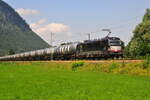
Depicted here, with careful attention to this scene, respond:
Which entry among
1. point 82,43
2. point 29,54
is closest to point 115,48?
point 82,43

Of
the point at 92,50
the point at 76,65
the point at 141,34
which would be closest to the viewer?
the point at 76,65

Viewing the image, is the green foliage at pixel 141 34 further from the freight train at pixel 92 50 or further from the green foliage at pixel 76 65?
the green foliage at pixel 76 65

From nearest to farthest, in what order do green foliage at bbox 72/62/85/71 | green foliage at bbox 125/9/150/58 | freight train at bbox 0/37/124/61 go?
green foliage at bbox 72/62/85/71, freight train at bbox 0/37/124/61, green foliage at bbox 125/9/150/58

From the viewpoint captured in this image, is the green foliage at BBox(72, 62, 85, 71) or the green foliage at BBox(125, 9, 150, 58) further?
the green foliage at BBox(125, 9, 150, 58)

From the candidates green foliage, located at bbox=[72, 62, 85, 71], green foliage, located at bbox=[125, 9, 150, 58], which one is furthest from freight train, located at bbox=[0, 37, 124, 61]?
green foliage, located at bbox=[125, 9, 150, 58]

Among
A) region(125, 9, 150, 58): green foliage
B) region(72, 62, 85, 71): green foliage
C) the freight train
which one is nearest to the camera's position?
region(72, 62, 85, 71): green foliage

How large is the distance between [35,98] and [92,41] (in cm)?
4659

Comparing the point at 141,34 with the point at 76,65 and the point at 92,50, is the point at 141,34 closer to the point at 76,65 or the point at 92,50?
the point at 92,50

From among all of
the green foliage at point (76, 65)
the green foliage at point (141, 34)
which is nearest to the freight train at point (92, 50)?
the green foliage at point (76, 65)

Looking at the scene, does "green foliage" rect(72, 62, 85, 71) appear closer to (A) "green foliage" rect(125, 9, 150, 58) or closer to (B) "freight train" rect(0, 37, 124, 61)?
(B) "freight train" rect(0, 37, 124, 61)

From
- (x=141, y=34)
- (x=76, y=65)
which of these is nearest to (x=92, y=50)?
(x=76, y=65)

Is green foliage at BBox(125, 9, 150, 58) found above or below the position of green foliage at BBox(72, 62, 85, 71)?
above

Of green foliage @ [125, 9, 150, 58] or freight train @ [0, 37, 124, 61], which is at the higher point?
green foliage @ [125, 9, 150, 58]

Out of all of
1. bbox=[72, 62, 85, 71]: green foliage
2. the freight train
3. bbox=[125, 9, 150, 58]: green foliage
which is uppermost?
bbox=[125, 9, 150, 58]: green foliage
